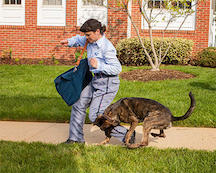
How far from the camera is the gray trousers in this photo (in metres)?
4.30

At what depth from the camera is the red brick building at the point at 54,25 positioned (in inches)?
579

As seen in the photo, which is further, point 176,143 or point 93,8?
point 93,8

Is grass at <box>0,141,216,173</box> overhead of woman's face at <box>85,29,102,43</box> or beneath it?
beneath

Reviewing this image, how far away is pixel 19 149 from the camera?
427 cm

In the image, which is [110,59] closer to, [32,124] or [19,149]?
[19,149]

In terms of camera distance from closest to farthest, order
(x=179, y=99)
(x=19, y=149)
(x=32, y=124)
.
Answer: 1. (x=19, y=149)
2. (x=32, y=124)
3. (x=179, y=99)

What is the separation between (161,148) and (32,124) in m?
2.52

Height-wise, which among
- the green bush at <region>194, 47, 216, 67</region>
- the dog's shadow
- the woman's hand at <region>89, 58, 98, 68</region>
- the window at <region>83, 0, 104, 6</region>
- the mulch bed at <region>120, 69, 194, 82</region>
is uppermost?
the window at <region>83, 0, 104, 6</region>

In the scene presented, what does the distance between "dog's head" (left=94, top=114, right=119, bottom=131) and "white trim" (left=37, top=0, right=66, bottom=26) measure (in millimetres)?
11792

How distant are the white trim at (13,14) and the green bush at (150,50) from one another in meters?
5.37

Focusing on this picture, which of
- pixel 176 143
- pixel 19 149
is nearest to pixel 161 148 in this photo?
pixel 176 143

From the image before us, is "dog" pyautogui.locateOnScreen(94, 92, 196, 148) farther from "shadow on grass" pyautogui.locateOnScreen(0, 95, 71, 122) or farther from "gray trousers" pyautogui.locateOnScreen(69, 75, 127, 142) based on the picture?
"shadow on grass" pyautogui.locateOnScreen(0, 95, 71, 122)

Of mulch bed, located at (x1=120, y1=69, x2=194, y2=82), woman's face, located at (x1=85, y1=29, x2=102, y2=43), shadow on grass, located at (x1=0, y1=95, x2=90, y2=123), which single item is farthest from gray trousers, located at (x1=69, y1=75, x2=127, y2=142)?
mulch bed, located at (x1=120, y1=69, x2=194, y2=82)

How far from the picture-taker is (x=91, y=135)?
5.25 m
